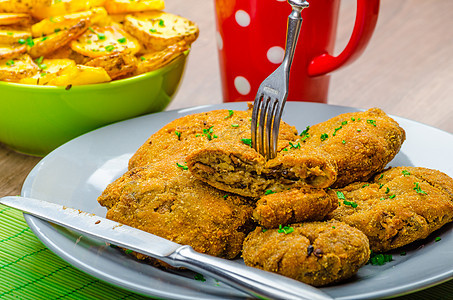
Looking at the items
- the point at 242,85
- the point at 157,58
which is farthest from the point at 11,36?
the point at 242,85

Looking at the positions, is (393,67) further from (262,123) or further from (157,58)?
(262,123)

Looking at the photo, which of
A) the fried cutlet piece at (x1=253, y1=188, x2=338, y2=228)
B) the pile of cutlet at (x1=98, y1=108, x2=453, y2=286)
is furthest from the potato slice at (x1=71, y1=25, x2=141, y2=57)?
the fried cutlet piece at (x1=253, y1=188, x2=338, y2=228)

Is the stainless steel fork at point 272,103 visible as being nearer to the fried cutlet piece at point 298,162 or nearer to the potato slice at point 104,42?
the fried cutlet piece at point 298,162

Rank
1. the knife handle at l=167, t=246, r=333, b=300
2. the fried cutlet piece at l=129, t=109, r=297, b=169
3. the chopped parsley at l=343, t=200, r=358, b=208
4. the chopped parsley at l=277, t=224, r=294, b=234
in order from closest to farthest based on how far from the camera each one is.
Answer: the knife handle at l=167, t=246, r=333, b=300 → the chopped parsley at l=277, t=224, r=294, b=234 → the chopped parsley at l=343, t=200, r=358, b=208 → the fried cutlet piece at l=129, t=109, r=297, b=169

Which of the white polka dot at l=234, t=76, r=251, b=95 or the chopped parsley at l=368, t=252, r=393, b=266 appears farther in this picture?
the white polka dot at l=234, t=76, r=251, b=95

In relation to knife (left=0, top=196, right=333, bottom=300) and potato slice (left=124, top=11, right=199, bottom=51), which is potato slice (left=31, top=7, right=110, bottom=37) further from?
knife (left=0, top=196, right=333, bottom=300)

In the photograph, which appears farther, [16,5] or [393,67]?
[393,67]
